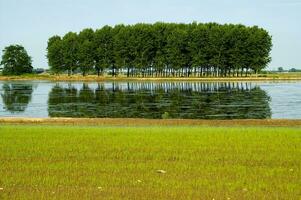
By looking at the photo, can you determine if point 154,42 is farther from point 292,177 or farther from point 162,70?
point 292,177

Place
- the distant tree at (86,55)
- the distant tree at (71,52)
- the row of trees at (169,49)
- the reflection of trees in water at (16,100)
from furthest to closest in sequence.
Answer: the distant tree at (71,52) → the distant tree at (86,55) → the row of trees at (169,49) → the reflection of trees in water at (16,100)

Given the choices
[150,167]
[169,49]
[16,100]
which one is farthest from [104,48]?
[150,167]

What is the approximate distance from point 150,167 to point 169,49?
143 metres

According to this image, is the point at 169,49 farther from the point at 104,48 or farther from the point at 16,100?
the point at 16,100

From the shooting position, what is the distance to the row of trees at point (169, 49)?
152 meters

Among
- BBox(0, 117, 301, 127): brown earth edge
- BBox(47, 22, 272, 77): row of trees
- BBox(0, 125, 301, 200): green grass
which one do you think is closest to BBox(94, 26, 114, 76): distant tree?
BBox(47, 22, 272, 77): row of trees

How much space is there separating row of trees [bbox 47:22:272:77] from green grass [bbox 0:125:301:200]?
133m

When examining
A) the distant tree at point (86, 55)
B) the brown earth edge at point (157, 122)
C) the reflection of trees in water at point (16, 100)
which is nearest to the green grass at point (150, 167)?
the brown earth edge at point (157, 122)

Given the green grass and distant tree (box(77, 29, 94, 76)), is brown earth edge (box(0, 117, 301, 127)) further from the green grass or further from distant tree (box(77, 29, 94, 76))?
distant tree (box(77, 29, 94, 76))

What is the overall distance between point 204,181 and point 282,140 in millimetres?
8994

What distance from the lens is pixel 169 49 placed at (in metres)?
156

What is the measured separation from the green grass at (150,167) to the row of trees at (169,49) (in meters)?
133

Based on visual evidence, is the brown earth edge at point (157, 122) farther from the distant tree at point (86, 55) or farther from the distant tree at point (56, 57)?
the distant tree at point (56, 57)

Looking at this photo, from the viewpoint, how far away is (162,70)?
168500mm
